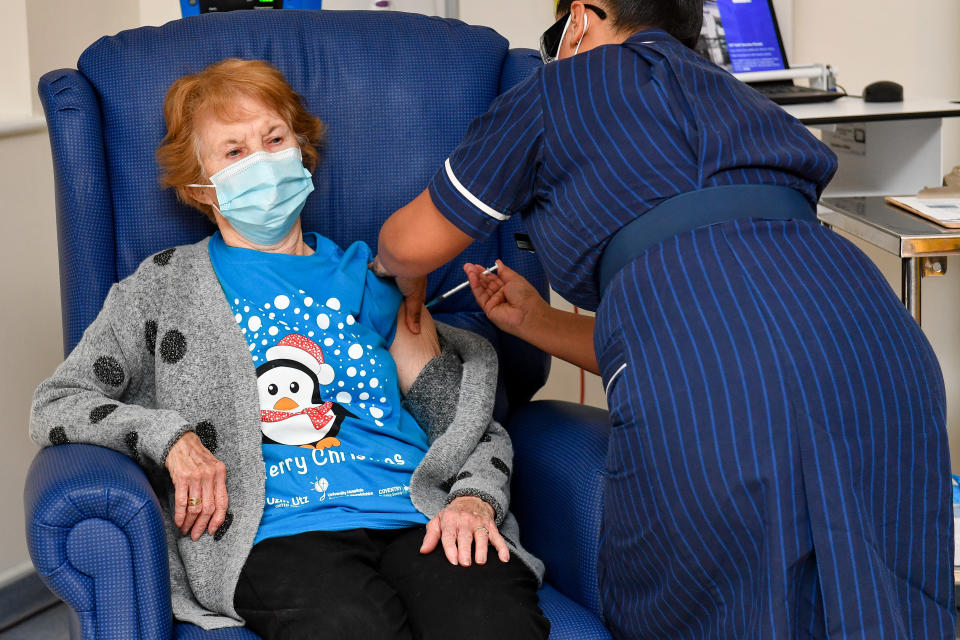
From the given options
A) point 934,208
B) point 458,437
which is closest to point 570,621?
point 458,437

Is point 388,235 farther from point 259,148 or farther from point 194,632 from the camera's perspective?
point 194,632

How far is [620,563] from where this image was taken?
1321 millimetres

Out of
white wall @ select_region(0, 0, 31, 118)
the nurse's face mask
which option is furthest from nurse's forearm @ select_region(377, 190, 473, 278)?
white wall @ select_region(0, 0, 31, 118)

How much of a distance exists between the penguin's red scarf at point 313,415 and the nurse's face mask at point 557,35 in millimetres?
606

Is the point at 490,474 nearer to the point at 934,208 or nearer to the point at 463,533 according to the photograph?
the point at 463,533

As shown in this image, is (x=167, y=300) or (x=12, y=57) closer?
(x=167, y=300)

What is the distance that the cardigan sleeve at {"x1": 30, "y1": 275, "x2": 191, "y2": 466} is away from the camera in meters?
1.40

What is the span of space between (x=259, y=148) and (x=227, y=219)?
0.41 ft

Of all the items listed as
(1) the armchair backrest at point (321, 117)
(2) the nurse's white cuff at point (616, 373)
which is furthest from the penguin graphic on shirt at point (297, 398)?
(2) the nurse's white cuff at point (616, 373)

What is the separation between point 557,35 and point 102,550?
894mm

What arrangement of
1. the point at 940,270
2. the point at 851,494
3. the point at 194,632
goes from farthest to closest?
the point at 940,270 → the point at 194,632 → the point at 851,494

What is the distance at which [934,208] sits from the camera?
1911mm

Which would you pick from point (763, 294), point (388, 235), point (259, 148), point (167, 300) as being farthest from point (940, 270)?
point (167, 300)

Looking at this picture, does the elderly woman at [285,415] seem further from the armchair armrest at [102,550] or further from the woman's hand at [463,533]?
the armchair armrest at [102,550]
